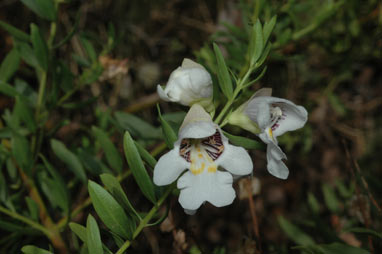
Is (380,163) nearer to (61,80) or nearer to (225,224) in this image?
(225,224)

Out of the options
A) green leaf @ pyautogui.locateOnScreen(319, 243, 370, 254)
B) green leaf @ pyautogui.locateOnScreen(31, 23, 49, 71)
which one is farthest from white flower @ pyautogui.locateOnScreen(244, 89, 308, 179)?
green leaf @ pyautogui.locateOnScreen(31, 23, 49, 71)

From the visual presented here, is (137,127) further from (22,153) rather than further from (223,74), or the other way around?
(223,74)

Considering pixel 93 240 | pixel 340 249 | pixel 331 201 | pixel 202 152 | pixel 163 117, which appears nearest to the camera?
pixel 93 240

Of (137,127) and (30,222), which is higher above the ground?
(137,127)

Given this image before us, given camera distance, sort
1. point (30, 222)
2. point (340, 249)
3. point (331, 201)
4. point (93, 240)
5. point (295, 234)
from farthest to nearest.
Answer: point (331, 201)
point (295, 234)
point (30, 222)
point (340, 249)
point (93, 240)

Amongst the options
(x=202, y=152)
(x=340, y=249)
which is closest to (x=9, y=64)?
(x=202, y=152)

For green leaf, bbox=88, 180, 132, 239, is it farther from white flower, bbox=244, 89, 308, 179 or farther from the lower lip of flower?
white flower, bbox=244, 89, 308, 179
